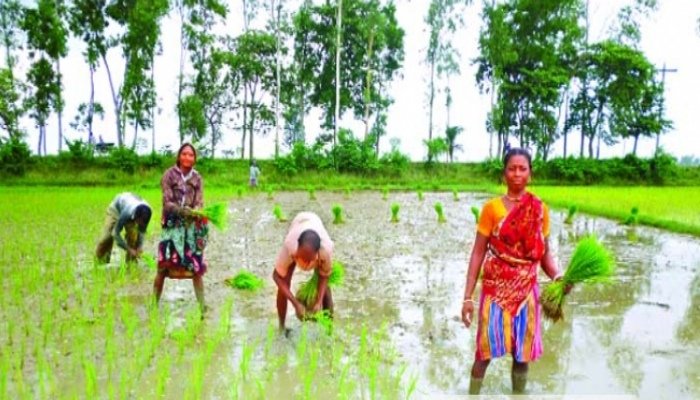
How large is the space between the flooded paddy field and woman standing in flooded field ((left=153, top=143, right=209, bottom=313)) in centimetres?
36

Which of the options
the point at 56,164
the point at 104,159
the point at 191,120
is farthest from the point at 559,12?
the point at 56,164

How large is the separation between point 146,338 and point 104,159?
→ 21538mm

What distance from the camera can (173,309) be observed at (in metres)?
4.79

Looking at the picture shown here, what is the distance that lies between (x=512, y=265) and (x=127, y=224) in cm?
412

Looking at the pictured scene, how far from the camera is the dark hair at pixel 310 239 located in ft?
11.2

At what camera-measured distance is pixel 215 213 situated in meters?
4.64

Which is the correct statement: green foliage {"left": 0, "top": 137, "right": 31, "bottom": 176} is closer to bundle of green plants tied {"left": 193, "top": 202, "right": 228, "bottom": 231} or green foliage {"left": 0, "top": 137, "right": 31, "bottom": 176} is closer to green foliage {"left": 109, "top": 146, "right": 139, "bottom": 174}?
green foliage {"left": 109, "top": 146, "right": 139, "bottom": 174}

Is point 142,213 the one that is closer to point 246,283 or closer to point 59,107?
point 246,283

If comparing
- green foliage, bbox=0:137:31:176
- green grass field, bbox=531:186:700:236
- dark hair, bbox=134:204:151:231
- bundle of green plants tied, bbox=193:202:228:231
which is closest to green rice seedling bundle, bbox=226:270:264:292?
bundle of green plants tied, bbox=193:202:228:231

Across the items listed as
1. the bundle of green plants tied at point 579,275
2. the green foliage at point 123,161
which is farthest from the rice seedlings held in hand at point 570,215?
the green foliage at point 123,161

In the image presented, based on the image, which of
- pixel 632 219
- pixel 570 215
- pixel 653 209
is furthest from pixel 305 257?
pixel 653 209

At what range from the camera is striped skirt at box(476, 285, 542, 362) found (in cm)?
287

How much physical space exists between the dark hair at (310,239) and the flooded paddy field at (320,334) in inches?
24.9

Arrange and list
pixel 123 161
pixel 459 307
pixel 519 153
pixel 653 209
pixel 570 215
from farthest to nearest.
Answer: pixel 123 161, pixel 653 209, pixel 570 215, pixel 459 307, pixel 519 153
